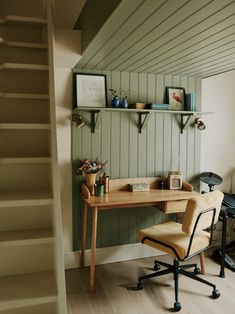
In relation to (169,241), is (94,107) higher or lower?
higher

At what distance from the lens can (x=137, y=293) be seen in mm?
2820

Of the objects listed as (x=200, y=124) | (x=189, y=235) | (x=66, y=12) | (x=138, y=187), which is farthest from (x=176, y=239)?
(x=66, y=12)

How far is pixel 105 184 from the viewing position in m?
3.25

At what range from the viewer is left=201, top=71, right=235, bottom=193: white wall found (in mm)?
3833

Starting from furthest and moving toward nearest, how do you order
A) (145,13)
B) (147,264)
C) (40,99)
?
(147,264) → (40,99) → (145,13)

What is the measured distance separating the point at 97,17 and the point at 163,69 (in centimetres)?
132

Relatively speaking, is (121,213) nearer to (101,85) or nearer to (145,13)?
(101,85)

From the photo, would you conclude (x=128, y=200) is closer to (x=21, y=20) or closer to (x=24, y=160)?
(x=24, y=160)

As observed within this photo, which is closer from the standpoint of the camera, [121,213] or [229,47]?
[229,47]

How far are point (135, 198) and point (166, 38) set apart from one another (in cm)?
152

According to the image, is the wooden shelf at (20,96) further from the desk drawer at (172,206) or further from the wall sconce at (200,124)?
the wall sconce at (200,124)

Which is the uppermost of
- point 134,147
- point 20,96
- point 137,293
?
point 20,96

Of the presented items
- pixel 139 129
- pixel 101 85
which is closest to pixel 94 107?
pixel 101 85

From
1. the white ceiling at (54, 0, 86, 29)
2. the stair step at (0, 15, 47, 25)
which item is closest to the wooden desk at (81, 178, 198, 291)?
the stair step at (0, 15, 47, 25)
